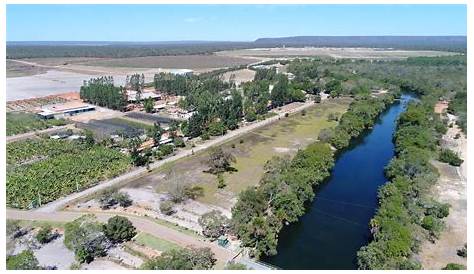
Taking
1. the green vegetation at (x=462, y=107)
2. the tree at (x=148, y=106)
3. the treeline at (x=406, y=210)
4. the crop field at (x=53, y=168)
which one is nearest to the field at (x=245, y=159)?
the crop field at (x=53, y=168)

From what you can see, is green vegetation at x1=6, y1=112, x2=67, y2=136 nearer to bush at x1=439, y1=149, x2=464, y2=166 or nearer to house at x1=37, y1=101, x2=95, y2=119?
house at x1=37, y1=101, x2=95, y2=119

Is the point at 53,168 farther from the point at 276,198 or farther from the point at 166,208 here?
the point at 276,198

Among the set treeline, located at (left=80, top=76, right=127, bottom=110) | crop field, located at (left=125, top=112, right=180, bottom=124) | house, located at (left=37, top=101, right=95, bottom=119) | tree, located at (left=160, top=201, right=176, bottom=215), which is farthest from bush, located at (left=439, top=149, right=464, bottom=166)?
house, located at (left=37, top=101, right=95, bottom=119)

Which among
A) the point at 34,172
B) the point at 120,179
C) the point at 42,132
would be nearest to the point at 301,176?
the point at 120,179

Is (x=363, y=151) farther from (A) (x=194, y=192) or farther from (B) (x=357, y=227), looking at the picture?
(A) (x=194, y=192)

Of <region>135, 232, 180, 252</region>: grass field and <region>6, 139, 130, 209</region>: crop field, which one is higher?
<region>6, 139, 130, 209</region>: crop field

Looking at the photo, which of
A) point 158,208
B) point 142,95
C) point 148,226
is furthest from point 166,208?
point 142,95
